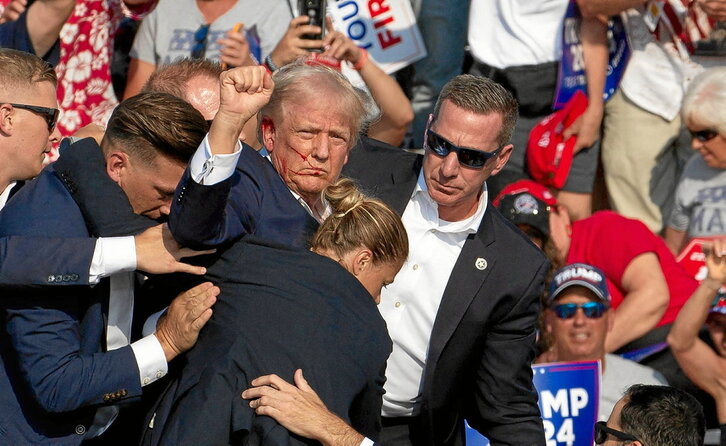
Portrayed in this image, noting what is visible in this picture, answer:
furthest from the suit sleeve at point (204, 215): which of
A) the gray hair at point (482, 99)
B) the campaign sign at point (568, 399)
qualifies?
the campaign sign at point (568, 399)

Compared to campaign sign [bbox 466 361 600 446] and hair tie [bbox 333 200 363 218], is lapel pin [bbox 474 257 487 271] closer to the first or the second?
campaign sign [bbox 466 361 600 446]

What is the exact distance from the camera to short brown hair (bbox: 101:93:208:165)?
3.97m

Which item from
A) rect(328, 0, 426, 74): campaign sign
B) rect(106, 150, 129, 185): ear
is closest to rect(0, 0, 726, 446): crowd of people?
rect(106, 150, 129, 185): ear

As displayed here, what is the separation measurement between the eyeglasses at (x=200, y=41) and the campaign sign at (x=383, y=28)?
67 cm

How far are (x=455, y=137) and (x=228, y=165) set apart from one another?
1.47m

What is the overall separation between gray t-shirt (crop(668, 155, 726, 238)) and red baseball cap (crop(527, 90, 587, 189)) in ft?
2.08

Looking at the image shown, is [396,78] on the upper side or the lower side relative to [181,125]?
lower

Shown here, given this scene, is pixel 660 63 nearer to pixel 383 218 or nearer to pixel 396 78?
pixel 396 78

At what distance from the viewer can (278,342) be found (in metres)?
3.76

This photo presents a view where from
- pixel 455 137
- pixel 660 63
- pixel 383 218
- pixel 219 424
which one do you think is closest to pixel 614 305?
pixel 660 63

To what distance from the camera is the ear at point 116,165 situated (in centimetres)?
406

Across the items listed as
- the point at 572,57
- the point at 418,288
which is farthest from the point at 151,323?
Result: the point at 572,57

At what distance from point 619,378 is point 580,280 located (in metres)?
0.49

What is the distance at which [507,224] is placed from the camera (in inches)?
201
